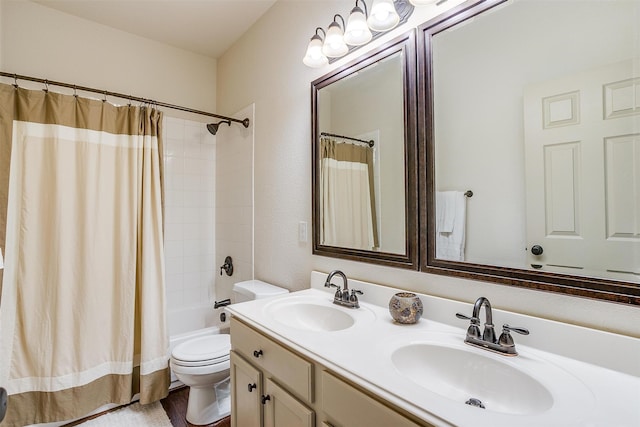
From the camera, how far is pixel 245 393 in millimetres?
1279

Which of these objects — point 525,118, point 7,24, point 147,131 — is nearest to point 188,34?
point 147,131

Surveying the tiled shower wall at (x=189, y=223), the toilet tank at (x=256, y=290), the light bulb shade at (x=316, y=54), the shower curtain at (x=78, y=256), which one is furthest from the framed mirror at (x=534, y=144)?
the tiled shower wall at (x=189, y=223)

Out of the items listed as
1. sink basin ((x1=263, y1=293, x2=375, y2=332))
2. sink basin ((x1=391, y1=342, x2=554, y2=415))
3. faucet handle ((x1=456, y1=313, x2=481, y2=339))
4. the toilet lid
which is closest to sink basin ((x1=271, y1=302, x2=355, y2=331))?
sink basin ((x1=263, y1=293, x2=375, y2=332))

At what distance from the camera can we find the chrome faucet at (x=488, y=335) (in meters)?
0.89

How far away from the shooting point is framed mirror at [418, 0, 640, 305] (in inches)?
32.5

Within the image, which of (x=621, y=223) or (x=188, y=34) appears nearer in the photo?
(x=621, y=223)

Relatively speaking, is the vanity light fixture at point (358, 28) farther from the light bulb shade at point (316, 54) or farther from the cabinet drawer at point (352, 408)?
the cabinet drawer at point (352, 408)

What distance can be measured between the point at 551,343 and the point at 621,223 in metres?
0.38

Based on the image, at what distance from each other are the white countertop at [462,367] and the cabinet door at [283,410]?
7.4 inches

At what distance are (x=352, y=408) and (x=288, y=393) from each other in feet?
1.04

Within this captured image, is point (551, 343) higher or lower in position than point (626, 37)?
lower

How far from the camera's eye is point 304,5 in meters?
1.83

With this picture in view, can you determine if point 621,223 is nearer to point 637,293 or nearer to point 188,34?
point 637,293

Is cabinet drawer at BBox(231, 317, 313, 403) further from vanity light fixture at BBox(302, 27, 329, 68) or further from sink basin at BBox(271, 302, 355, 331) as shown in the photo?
vanity light fixture at BBox(302, 27, 329, 68)
